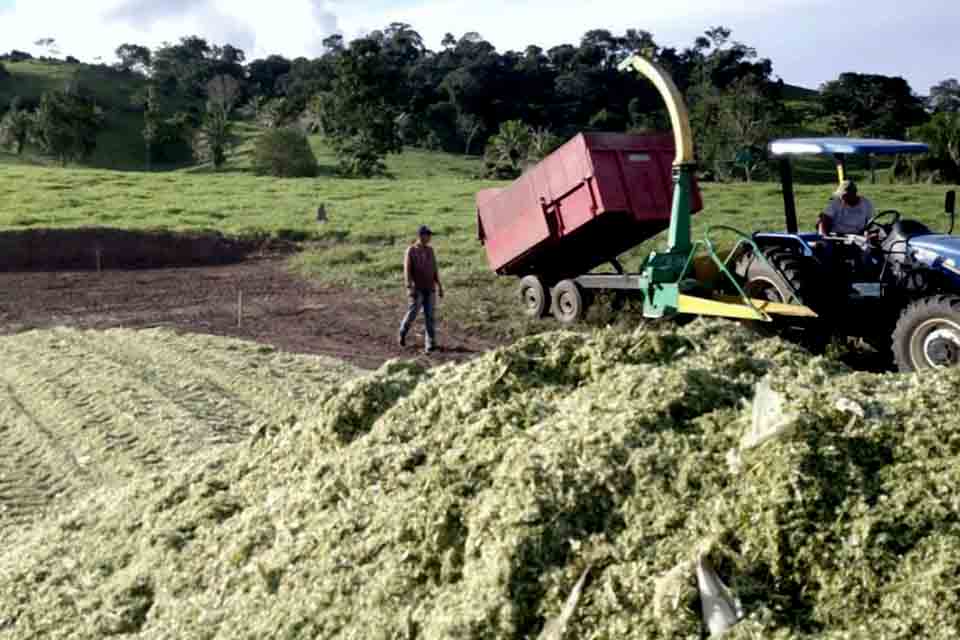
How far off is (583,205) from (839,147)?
3.92 meters

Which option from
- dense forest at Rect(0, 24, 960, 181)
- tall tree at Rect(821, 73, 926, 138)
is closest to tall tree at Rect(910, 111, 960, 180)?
dense forest at Rect(0, 24, 960, 181)

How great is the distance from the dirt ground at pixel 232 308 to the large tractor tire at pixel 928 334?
16.8 feet

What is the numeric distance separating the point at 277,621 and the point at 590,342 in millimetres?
2037

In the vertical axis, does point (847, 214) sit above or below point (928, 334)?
above

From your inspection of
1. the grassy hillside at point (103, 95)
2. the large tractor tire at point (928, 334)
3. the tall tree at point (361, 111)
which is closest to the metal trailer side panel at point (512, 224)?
the large tractor tire at point (928, 334)

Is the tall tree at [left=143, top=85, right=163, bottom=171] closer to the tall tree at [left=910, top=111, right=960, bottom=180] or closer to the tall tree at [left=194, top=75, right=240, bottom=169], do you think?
the tall tree at [left=194, top=75, right=240, bottom=169]

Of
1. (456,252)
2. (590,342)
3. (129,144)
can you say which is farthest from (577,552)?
(129,144)

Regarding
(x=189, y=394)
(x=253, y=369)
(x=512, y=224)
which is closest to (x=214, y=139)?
(x=512, y=224)

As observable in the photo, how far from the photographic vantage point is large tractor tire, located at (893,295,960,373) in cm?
800

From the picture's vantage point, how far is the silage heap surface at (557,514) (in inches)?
140

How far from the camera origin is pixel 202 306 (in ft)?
53.9

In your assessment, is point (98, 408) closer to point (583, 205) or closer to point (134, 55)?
point (583, 205)

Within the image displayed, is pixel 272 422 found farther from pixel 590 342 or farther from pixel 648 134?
pixel 648 134

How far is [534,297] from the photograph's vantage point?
14078 millimetres
